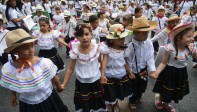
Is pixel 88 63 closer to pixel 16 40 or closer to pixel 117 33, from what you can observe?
pixel 117 33

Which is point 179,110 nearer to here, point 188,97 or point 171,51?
point 188,97

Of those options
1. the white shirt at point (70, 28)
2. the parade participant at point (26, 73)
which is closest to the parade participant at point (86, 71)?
the parade participant at point (26, 73)

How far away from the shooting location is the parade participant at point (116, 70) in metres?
2.92

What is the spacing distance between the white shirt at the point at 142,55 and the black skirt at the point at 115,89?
0.28 metres

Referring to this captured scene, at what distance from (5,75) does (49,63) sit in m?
0.50

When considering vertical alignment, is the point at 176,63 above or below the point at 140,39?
below

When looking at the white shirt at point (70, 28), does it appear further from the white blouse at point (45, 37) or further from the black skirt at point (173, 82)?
the black skirt at point (173, 82)

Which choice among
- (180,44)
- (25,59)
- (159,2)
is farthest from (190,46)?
(159,2)

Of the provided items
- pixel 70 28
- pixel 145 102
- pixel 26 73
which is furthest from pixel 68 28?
pixel 26 73

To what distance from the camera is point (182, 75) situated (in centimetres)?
304

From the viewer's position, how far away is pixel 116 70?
3041 millimetres

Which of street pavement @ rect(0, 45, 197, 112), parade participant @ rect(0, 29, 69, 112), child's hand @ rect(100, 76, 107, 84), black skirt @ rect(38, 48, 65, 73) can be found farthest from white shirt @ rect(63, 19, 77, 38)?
parade participant @ rect(0, 29, 69, 112)

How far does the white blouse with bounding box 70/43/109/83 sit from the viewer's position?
2.82 meters

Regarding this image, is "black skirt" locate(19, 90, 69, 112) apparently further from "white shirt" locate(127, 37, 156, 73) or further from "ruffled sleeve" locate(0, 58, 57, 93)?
"white shirt" locate(127, 37, 156, 73)
